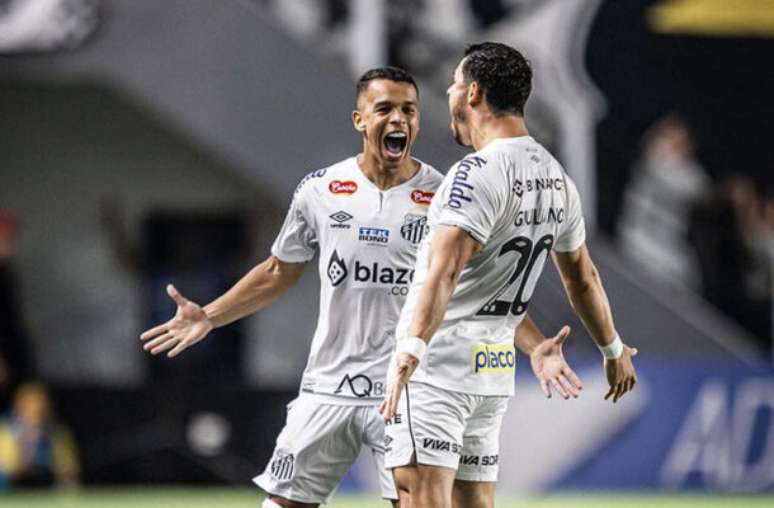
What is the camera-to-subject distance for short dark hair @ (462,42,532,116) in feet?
23.1

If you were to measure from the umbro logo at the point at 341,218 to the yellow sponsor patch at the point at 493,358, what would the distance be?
106 centimetres

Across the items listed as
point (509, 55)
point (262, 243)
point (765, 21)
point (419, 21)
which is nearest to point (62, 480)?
point (262, 243)

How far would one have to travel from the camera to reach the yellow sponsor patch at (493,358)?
7.21 meters

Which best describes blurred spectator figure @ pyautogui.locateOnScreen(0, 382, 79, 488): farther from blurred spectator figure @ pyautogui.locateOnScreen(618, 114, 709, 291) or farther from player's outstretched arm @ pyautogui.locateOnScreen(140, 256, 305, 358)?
player's outstretched arm @ pyautogui.locateOnScreen(140, 256, 305, 358)

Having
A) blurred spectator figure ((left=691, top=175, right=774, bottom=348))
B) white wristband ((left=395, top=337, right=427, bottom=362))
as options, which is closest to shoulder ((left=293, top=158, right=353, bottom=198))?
white wristband ((left=395, top=337, right=427, bottom=362))

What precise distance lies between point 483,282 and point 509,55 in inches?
37.1

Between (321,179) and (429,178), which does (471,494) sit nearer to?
(429,178)

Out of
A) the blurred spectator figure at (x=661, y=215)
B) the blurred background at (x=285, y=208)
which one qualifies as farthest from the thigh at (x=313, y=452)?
the blurred spectator figure at (x=661, y=215)

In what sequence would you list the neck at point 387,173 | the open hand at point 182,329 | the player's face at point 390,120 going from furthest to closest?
the neck at point 387,173 < the player's face at point 390,120 < the open hand at point 182,329

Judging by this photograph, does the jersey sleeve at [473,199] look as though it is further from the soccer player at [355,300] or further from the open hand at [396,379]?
the soccer player at [355,300]

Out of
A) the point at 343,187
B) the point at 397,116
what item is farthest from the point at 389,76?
the point at 343,187

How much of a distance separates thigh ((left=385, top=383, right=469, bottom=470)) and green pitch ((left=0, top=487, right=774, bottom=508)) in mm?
5899

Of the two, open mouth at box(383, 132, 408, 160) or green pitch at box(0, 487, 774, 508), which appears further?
green pitch at box(0, 487, 774, 508)

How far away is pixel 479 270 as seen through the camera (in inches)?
280
